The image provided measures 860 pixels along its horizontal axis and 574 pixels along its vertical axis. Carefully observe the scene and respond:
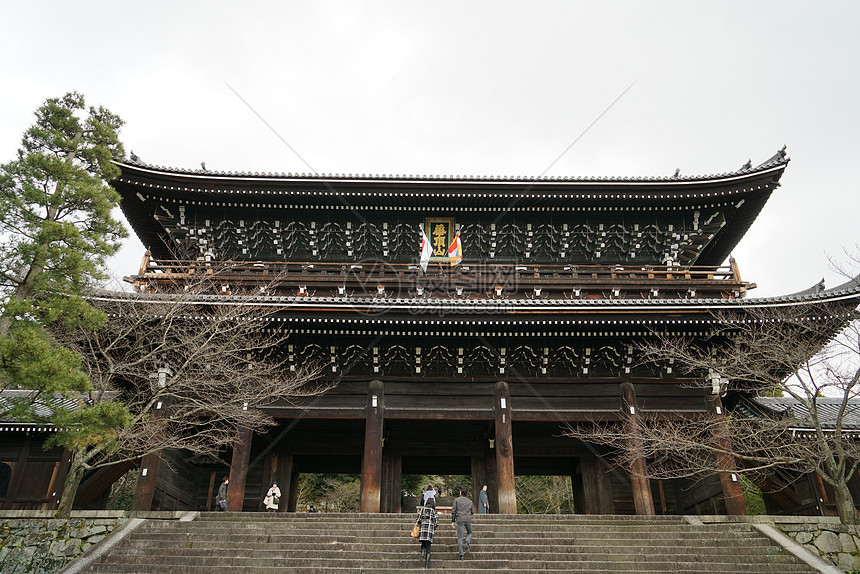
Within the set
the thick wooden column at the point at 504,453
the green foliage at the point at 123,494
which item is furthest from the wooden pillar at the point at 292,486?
the green foliage at the point at 123,494

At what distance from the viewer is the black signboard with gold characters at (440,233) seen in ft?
61.0

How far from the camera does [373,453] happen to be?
14.4m

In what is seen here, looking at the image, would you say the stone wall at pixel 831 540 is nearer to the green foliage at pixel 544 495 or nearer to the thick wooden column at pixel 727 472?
the thick wooden column at pixel 727 472

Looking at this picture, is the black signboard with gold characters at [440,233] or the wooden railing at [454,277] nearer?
the wooden railing at [454,277]

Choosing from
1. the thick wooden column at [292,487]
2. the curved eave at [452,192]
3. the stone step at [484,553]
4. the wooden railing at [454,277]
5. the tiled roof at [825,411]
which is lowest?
the stone step at [484,553]

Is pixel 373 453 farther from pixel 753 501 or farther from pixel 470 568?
pixel 753 501

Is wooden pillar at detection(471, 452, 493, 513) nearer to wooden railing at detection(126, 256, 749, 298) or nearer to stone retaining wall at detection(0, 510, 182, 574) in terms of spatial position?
wooden railing at detection(126, 256, 749, 298)

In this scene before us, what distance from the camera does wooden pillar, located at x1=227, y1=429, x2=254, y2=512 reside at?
13.8m

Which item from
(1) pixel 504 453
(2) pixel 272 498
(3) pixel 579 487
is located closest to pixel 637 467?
(1) pixel 504 453

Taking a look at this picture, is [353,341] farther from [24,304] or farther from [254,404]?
[24,304]

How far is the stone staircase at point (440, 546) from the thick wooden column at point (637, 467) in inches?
74.7

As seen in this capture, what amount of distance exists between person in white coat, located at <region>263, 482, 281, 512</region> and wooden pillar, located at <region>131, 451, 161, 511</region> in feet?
9.24

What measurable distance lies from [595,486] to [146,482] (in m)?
12.4

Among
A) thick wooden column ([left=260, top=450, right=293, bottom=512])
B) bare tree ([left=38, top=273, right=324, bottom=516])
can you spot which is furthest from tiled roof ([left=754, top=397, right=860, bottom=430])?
thick wooden column ([left=260, top=450, right=293, bottom=512])
